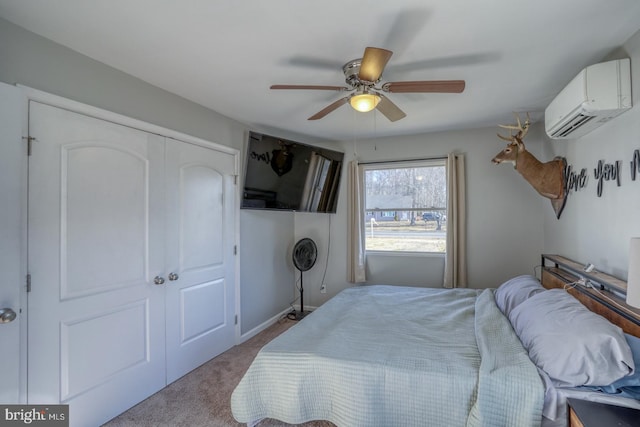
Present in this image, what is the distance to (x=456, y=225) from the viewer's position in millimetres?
3660

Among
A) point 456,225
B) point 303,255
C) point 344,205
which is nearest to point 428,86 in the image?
point 456,225

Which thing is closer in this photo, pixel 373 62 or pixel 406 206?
pixel 373 62

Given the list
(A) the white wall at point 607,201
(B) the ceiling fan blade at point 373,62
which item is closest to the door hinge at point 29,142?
(B) the ceiling fan blade at point 373,62

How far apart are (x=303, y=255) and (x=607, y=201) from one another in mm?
3026

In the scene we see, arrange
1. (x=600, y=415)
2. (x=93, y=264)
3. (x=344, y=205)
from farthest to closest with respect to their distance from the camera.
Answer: (x=344, y=205)
(x=93, y=264)
(x=600, y=415)

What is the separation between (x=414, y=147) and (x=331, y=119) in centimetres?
129

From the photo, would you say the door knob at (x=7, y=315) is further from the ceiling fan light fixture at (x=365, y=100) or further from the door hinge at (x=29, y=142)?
the ceiling fan light fixture at (x=365, y=100)

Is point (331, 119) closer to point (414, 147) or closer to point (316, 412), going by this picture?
point (414, 147)

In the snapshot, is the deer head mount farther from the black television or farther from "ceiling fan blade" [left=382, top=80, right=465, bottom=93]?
the black television

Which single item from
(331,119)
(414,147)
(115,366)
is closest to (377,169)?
(414,147)

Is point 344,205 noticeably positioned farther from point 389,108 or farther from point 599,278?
point 599,278

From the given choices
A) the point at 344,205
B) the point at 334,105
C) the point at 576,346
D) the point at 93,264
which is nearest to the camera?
the point at 576,346

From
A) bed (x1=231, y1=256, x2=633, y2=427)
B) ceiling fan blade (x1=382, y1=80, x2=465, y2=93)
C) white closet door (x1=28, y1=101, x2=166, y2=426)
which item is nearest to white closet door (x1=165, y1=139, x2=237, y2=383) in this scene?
white closet door (x1=28, y1=101, x2=166, y2=426)

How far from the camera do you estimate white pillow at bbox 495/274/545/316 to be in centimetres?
220
